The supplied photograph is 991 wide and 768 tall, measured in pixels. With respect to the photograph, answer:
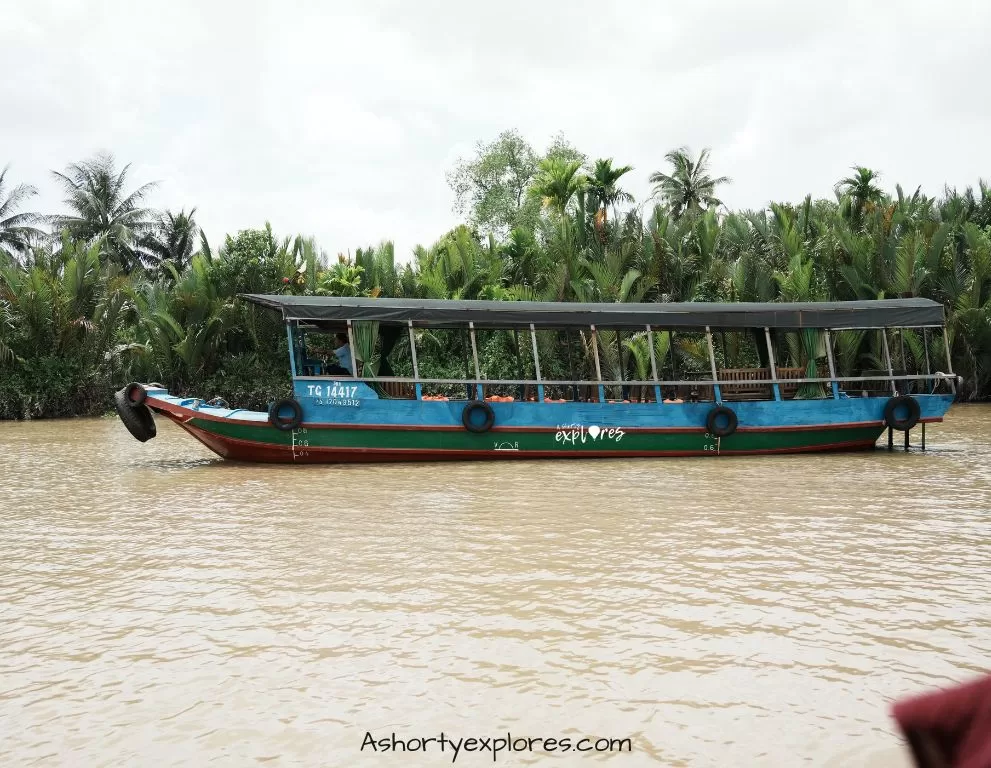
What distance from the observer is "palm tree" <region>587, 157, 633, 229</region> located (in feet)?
83.1

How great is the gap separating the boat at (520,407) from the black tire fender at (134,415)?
2cm

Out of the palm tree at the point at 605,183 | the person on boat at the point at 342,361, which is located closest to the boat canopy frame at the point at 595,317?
the person on boat at the point at 342,361

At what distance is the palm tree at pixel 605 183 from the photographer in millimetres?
25344

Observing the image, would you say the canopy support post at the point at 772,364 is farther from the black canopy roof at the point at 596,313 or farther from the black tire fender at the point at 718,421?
the black tire fender at the point at 718,421

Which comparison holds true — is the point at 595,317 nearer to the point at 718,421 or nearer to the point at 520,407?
the point at 520,407

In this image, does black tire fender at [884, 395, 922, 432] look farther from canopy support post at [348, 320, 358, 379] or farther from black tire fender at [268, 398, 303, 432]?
black tire fender at [268, 398, 303, 432]

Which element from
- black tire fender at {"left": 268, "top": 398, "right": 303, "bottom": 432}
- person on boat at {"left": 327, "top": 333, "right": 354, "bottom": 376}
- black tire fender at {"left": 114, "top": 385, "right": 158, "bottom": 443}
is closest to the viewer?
black tire fender at {"left": 268, "top": 398, "right": 303, "bottom": 432}

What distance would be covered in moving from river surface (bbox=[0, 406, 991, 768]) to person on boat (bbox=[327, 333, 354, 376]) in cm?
315

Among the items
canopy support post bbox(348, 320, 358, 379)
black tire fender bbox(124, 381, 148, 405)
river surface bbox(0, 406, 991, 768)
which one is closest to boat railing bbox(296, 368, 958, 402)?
canopy support post bbox(348, 320, 358, 379)

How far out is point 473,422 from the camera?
11.2m

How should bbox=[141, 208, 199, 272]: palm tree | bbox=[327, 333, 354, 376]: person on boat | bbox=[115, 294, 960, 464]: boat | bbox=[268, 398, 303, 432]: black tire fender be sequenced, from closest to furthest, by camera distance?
bbox=[268, 398, 303, 432]: black tire fender < bbox=[115, 294, 960, 464]: boat < bbox=[327, 333, 354, 376]: person on boat < bbox=[141, 208, 199, 272]: palm tree

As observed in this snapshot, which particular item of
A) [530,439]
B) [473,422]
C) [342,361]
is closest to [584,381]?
[530,439]

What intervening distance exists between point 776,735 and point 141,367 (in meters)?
22.3

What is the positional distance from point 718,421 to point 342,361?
5172 millimetres
